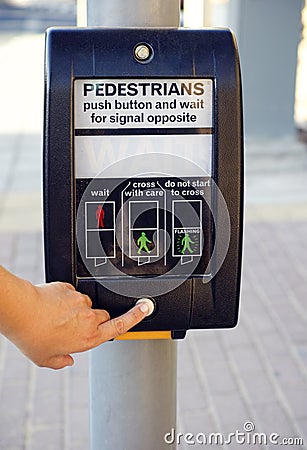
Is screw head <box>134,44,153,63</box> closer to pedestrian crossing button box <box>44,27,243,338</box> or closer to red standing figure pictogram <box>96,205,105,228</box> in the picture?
pedestrian crossing button box <box>44,27,243,338</box>

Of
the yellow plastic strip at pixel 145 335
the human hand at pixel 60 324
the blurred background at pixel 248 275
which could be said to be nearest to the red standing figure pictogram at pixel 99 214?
the human hand at pixel 60 324

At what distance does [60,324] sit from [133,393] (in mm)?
422

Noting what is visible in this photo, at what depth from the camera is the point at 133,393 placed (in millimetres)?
1884

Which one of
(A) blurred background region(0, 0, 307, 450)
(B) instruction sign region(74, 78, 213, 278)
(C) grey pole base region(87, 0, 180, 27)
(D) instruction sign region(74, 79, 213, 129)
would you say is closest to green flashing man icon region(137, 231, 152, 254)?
(B) instruction sign region(74, 78, 213, 278)

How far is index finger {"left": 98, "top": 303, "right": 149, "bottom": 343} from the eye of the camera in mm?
1603

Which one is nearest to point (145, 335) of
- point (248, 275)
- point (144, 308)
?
point (144, 308)

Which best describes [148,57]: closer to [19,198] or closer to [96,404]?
[96,404]

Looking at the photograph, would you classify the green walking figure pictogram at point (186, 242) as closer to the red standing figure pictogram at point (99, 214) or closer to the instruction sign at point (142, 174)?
the instruction sign at point (142, 174)

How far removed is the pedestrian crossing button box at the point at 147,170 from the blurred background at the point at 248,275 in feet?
5.05

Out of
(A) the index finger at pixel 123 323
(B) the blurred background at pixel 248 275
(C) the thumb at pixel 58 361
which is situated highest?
(A) the index finger at pixel 123 323

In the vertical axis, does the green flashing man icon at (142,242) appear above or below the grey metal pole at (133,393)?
above

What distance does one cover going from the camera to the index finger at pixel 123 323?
5.26 feet

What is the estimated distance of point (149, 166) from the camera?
5.35ft

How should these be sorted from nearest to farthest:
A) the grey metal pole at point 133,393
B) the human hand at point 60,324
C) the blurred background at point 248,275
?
1. the human hand at point 60,324
2. the grey metal pole at point 133,393
3. the blurred background at point 248,275
